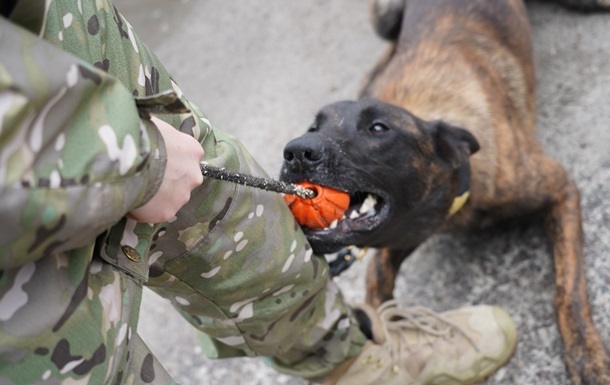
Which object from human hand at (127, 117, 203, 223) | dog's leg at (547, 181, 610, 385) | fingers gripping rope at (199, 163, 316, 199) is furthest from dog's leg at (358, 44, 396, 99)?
human hand at (127, 117, 203, 223)

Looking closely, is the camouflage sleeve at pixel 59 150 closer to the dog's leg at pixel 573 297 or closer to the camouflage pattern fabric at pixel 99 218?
the camouflage pattern fabric at pixel 99 218

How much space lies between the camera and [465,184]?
10.5ft

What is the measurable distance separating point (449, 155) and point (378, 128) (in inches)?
14.3

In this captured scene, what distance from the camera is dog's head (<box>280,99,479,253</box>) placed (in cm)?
270

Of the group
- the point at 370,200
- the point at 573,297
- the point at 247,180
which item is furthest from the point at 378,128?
the point at 247,180

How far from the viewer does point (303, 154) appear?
2.68 meters

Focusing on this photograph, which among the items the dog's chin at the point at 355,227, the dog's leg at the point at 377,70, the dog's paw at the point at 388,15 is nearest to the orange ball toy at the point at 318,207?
the dog's chin at the point at 355,227

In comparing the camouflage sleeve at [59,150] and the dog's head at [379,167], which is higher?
the camouflage sleeve at [59,150]

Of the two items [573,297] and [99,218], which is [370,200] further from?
[99,218]

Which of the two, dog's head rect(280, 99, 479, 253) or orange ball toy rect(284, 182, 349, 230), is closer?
orange ball toy rect(284, 182, 349, 230)

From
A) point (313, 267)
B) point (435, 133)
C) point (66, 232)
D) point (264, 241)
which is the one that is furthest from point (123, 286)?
point (435, 133)

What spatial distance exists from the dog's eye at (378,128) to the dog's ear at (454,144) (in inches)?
10.2

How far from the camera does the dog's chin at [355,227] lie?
2.54 meters

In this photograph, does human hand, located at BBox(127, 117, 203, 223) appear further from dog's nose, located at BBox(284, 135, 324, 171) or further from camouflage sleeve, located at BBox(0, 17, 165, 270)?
dog's nose, located at BBox(284, 135, 324, 171)
